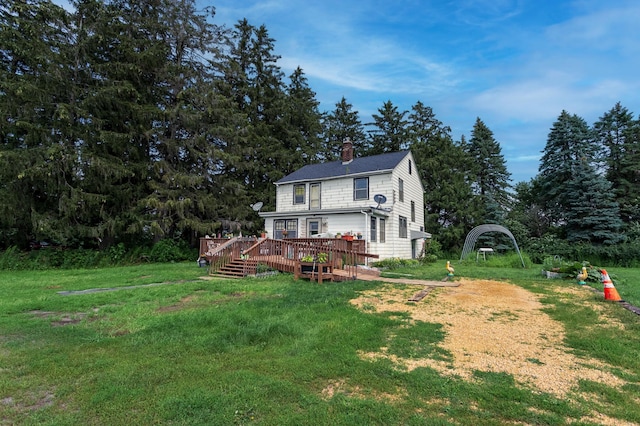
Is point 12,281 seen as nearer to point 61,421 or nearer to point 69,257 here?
point 69,257

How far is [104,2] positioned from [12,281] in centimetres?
1620

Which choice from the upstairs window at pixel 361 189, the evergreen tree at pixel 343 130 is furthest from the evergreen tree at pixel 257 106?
the upstairs window at pixel 361 189

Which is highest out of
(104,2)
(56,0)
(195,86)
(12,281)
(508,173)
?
→ (104,2)

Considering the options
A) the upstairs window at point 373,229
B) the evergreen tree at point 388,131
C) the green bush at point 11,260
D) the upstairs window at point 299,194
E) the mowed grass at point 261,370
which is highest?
the evergreen tree at point 388,131

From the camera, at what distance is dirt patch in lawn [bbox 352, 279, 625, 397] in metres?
3.39

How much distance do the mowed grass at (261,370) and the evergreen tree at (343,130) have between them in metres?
29.0

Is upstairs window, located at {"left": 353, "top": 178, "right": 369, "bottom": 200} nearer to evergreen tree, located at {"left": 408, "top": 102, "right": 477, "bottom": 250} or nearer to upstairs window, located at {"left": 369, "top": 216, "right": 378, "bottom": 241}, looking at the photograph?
upstairs window, located at {"left": 369, "top": 216, "right": 378, "bottom": 241}

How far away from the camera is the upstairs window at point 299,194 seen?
1964cm

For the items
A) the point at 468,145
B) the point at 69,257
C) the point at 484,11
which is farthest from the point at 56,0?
the point at 468,145

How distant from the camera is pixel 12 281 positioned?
10.2m

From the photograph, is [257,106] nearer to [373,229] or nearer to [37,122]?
[37,122]

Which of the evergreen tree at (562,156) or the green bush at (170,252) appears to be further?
the evergreen tree at (562,156)

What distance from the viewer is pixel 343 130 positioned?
34.4m

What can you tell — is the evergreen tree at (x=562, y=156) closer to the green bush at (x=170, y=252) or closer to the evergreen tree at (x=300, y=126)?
the evergreen tree at (x=300, y=126)
